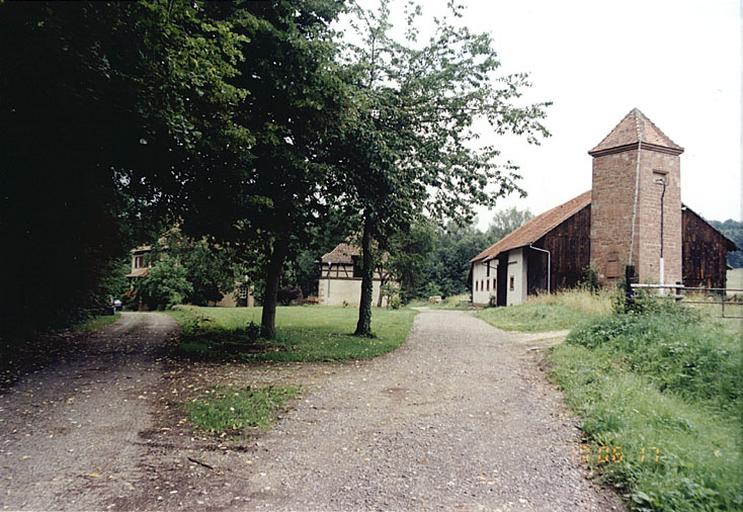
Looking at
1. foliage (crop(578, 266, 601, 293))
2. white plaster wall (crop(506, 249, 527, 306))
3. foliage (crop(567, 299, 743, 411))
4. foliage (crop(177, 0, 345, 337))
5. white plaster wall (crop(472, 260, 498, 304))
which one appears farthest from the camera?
white plaster wall (crop(472, 260, 498, 304))

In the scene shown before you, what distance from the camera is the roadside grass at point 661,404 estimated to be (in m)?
4.09

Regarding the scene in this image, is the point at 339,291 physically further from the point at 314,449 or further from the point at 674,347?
the point at 314,449

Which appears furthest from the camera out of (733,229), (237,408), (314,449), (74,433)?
(237,408)

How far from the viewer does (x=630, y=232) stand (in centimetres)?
2128

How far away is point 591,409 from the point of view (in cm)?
668

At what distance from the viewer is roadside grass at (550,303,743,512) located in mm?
4094

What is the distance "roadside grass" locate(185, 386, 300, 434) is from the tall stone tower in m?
15.9

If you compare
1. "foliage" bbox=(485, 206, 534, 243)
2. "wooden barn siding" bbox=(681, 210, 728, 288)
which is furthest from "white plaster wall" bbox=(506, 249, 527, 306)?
"foliage" bbox=(485, 206, 534, 243)

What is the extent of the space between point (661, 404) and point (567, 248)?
22.7 meters

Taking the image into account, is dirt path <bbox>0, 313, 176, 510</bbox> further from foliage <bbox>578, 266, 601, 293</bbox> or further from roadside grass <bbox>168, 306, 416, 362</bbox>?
foliage <bbox>578, 266, 601, 293</bbox>

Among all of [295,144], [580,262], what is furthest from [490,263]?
[295,144]

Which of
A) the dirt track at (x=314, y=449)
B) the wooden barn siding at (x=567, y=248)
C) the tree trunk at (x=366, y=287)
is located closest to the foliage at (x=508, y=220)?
the wooden barn siding at (x=567, y=248)

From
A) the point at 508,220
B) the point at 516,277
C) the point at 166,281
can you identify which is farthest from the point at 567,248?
the point at 508,220

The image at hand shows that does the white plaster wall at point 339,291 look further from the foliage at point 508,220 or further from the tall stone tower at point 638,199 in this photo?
the foliage at point 508,220
